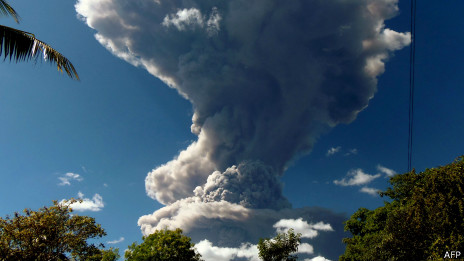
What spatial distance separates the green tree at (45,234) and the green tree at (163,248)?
9425 mm

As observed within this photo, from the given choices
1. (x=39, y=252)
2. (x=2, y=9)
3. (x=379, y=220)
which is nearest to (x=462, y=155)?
(x=379, y=220)

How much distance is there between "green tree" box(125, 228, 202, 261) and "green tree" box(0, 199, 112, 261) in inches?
371

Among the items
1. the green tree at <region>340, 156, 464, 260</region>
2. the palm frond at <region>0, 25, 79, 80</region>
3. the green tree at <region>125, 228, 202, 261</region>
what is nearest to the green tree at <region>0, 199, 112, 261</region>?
the green tree at <region>125, 228, 202, 261</region>

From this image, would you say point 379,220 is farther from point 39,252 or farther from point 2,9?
point 2,9

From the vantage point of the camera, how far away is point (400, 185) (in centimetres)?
3644

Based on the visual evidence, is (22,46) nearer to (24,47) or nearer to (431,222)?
(24,47)

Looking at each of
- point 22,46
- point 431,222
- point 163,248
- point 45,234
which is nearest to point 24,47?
point 22,46

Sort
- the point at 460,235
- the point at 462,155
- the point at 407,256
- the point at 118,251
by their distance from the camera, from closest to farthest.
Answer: the point at 460,235 < the point at 462,155 < the point at 407,256 < the point at 118,251

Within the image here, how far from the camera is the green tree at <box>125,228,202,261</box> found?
32188 mm

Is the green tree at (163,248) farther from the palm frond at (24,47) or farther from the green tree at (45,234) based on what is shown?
the palm frond at (24,47)

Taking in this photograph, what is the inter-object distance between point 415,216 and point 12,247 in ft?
93.8

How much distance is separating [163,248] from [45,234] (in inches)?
565

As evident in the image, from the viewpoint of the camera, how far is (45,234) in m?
21.1

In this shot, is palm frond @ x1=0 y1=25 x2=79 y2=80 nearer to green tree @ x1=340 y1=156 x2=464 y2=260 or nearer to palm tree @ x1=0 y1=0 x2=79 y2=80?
palm tree @ x1=0 y1=0 x2=79 y2=80
